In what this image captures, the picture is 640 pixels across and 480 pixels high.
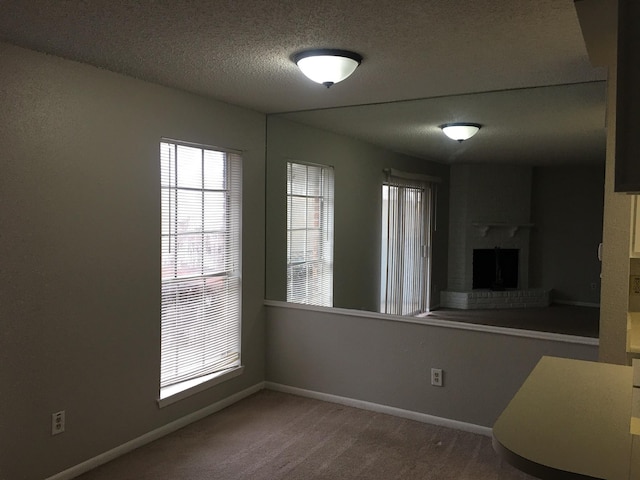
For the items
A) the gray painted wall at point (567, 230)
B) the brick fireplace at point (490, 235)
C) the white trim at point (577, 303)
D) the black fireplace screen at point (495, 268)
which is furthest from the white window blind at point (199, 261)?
the white trim at point (577, 303)

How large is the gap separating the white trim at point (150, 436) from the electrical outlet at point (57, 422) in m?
0.24

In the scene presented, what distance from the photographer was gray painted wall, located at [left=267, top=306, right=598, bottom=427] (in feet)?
12.4

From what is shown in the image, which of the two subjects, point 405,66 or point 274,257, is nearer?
point 405,66

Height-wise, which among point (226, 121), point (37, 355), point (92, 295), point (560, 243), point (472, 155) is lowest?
point (37, 355)

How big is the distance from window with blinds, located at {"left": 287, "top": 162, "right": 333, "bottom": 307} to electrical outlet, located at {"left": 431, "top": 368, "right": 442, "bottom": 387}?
1.01 meters

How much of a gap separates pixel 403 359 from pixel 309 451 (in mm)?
1023

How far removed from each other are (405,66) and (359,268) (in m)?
1.77

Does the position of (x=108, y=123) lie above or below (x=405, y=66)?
below

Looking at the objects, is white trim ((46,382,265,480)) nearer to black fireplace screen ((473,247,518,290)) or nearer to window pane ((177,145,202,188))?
window pane ((177,145,202,188))

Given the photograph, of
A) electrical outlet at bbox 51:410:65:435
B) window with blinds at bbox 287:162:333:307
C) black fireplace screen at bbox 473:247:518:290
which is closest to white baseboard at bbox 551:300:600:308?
black fireplace screen at bbox 473:247:518:290

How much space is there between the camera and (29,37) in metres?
2.65

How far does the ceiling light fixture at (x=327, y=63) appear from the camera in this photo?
2.82 metres

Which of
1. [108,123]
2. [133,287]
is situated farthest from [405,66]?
[133,287]

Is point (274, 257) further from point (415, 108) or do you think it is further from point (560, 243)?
point (560, 243)
